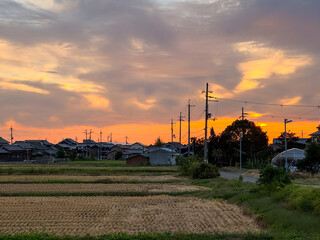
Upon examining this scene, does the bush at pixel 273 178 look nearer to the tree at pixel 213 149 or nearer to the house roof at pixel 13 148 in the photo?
the tree at pixel 213 149

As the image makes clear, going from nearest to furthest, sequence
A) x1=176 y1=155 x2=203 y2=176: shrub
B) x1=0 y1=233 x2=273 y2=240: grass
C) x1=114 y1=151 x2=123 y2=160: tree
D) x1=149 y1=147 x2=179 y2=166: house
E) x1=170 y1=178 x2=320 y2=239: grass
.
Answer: x1=0 y1=233 x2=273 y2=240: grass
x1=170 y1=178 x2=320 y2=239: grass
x1=176 y1=155 x2=203 y2=176: shrub
x1=149 y1=147 x2=179 y2=166: house
x1=114 y1=151 x2=123 y2=160: tree

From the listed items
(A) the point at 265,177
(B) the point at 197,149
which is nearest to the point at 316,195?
(A) the point at 265,177

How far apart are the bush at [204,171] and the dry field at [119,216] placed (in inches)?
688

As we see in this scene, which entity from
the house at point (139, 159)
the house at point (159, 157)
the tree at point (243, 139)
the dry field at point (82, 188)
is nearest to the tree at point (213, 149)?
the tree at point (243, 139)

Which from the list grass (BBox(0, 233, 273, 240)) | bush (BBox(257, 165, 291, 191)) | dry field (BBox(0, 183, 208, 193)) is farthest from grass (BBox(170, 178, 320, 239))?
dry field (BBox(0, 183, 208, 193))

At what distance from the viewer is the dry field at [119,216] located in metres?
15.6

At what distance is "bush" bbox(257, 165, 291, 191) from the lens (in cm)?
2203

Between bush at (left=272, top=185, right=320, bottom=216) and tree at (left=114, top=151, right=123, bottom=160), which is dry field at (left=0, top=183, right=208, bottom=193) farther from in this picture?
tree at (left=114, top=151, right=123, bottom=160)

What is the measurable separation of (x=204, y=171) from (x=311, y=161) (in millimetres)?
12223

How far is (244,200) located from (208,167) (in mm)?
20904

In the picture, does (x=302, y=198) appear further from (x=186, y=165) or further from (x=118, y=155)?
(x=118, y=155)

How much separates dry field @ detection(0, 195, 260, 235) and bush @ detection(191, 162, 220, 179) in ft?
57.3

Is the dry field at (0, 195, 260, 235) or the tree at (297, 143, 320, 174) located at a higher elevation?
the tree at (297, 143, 320, 174)

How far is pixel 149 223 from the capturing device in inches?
671
